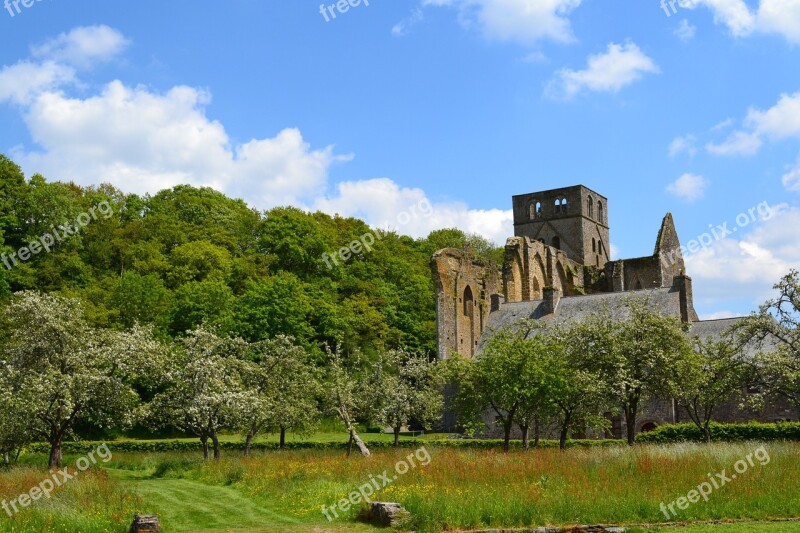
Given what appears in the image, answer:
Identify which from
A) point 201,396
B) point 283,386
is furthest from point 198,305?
point 201,396

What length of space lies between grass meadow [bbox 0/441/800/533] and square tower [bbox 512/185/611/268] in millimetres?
54690

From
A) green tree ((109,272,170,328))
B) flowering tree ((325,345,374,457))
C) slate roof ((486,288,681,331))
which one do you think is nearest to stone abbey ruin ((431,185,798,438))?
slate roof ((486,288,681,331))

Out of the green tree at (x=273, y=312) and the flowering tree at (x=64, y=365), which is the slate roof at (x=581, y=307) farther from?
the flowering tree at (x=64, y=365)

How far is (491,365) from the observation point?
3441 centimetres

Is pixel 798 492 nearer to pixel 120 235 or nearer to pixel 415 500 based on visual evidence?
pixel 415 500

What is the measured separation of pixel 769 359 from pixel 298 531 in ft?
62.7

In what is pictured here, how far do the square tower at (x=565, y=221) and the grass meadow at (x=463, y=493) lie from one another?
54.7m

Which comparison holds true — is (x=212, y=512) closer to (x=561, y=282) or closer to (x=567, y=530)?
(x=567, y=530)

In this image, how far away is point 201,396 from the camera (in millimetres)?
30312

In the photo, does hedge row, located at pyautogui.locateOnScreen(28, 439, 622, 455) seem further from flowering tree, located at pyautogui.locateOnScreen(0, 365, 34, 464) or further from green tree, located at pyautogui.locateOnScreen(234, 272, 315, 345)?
green tree, located at pyautogui.locateOnScreen(234, 272, 315, 345)

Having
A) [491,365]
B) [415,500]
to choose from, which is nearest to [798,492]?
[415,500]

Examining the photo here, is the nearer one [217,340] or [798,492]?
[798,492]

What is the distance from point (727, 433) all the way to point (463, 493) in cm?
2262

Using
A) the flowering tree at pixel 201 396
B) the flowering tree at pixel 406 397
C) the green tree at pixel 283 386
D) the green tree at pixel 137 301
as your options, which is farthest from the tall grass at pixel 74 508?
the green tree at pixel 137 301
